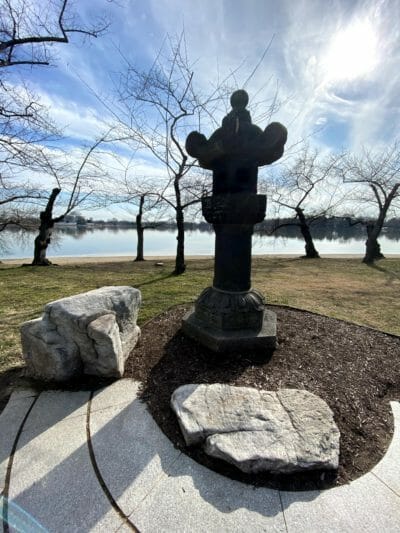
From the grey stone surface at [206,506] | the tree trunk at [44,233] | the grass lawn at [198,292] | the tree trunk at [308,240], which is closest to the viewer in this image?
the grey stone surface at [206,506]

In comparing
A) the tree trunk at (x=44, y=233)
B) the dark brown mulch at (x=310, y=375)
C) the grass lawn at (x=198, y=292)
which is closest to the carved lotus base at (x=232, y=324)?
the dark brown mulch at (x=310, y=375)

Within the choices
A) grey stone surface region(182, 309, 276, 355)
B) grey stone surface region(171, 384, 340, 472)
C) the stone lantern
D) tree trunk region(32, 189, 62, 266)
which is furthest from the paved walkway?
tree trunk region(32, 189, 62, 266)

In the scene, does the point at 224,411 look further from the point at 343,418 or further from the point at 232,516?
the point at 343,418

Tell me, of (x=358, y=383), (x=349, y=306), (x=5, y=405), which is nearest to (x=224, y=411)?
(x=358, y=383)

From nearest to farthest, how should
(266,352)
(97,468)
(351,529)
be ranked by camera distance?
(351,529)
(97,468)
(266,352)

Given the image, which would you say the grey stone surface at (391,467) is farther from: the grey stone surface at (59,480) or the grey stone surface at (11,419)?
the grey stone surface at (11,419)

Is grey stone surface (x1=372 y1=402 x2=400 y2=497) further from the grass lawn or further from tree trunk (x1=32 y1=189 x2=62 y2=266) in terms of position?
tree trunk (x1=32 y1=189 x2=62 y2=266)

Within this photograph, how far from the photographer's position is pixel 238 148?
2.64 m

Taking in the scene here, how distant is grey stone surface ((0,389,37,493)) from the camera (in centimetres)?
161

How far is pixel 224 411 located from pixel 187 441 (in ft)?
1.07

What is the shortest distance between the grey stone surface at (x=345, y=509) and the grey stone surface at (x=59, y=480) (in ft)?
3.01

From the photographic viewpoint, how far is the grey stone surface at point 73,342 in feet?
7.39

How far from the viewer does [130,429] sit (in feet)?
5.97

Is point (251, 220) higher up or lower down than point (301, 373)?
higher up
